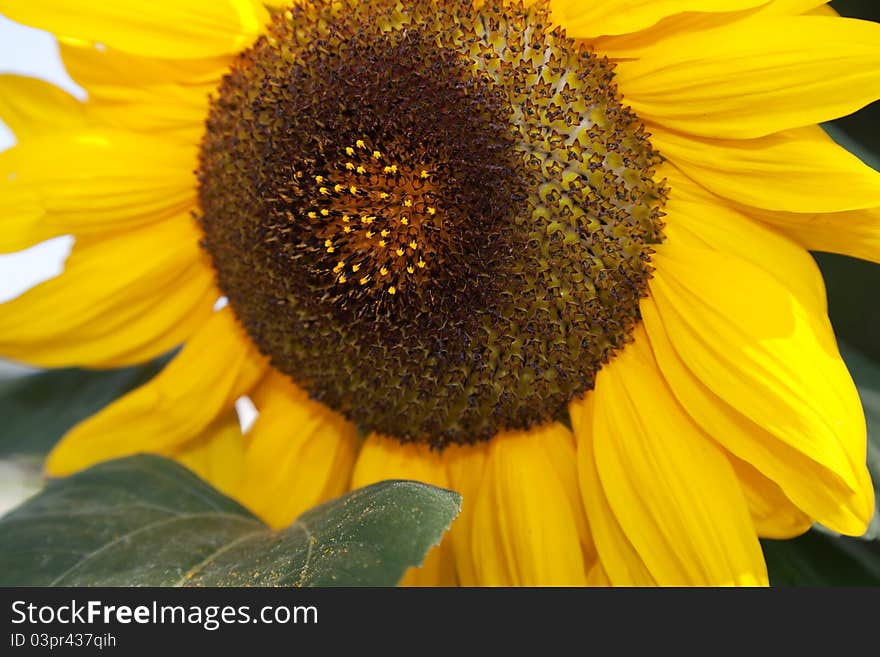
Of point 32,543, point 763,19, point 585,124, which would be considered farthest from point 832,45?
point 32,543

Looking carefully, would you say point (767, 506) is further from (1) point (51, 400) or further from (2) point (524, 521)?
(1) point (51, 400)

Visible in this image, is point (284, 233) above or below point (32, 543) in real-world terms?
→ above

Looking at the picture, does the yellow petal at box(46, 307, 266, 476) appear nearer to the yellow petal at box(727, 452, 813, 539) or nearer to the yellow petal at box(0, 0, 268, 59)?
the yellow petal at box(0, 0, 268, 59)

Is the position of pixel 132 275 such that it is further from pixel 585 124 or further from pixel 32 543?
pixel 585 124

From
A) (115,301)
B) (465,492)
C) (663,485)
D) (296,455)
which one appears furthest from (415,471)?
(115,301)

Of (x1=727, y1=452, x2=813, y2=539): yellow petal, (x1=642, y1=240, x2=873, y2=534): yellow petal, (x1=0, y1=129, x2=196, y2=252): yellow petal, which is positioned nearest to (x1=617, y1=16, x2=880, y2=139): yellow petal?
(x1=642, y1=240, x2=873, y2=534): yellow petal

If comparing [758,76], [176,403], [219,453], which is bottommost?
[219,453]
